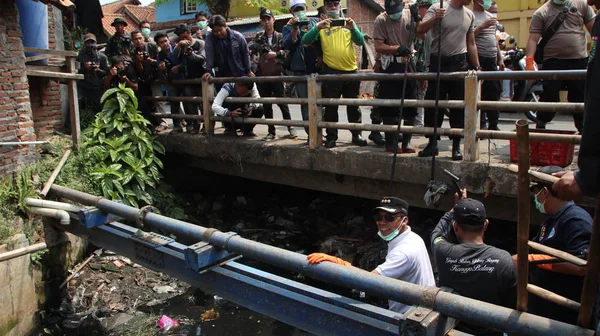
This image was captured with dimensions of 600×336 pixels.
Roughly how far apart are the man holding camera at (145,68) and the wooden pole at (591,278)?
24.8 ft

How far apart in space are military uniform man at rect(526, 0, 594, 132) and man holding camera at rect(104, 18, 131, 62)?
604 centimetres

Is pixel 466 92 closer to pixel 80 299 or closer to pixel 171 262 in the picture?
pixel 171 262

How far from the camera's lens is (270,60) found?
7.75m

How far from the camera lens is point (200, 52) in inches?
323

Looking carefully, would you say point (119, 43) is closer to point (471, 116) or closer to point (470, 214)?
point (471, 116)

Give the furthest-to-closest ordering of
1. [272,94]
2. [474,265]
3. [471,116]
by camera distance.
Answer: [272,94] → [471,116] → [474,265]

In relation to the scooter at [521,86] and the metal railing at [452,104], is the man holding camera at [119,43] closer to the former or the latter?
the metal railing at [452,104]

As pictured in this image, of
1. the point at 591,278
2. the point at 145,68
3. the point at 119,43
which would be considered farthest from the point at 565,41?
the point at 119,43

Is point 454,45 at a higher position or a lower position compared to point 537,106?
higher

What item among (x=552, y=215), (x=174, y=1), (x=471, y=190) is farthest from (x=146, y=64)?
(x=174, y=1)

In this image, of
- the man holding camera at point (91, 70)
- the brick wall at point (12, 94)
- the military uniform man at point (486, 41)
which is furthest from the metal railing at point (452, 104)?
the brick wall at point (12, 94)

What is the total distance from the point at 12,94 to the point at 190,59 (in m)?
2.51

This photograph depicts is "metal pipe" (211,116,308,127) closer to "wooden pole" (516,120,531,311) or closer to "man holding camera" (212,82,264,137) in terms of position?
"man holding camera" (212,82,264,137)

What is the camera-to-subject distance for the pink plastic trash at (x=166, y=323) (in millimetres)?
5965
